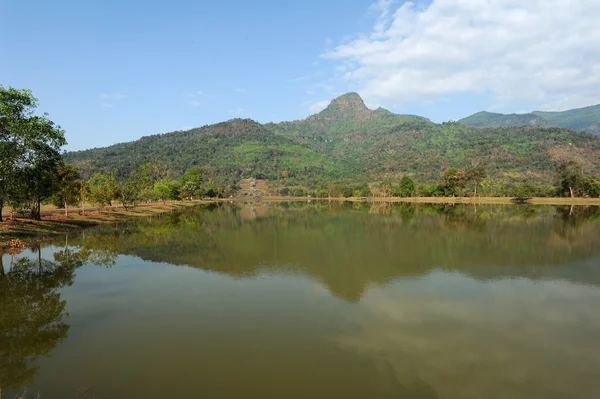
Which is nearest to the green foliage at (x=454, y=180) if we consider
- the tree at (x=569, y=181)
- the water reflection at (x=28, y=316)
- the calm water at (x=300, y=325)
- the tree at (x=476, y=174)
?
the tree at (x=476, y=174)

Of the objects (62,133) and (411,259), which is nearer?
(411,259)

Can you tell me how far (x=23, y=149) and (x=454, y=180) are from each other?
116 meters

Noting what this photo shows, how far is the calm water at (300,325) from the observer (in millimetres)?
8773

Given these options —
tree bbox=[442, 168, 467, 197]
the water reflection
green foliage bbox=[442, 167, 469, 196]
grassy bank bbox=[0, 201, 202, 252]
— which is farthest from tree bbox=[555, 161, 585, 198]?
the water reflection

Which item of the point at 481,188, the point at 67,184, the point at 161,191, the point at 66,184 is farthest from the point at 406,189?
the point at 66,184

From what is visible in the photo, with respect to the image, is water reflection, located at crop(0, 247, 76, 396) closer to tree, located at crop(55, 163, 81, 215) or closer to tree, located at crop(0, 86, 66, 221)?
tree, located at crop(0, 86, 66, 221)

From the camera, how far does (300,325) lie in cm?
1245

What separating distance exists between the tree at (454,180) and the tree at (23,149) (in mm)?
110648

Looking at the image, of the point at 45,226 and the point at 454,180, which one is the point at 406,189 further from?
the point at 45,226

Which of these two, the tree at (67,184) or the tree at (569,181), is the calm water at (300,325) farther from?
the tree at (569,181)

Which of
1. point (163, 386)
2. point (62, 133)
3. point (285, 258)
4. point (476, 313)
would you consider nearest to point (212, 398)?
point (163, 386)

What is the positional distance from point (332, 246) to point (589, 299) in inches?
696

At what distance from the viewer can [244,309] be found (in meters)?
14.1

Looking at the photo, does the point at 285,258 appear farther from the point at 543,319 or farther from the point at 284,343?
the point at 543,319
